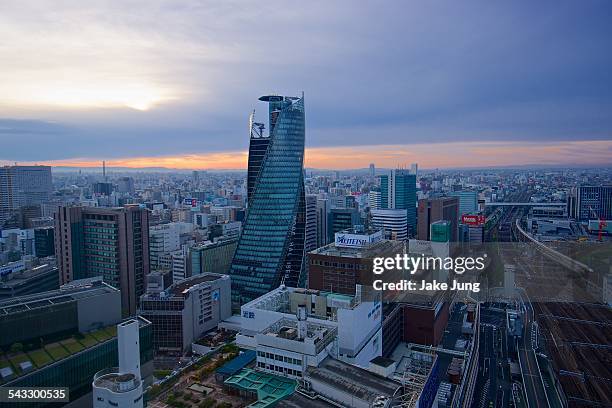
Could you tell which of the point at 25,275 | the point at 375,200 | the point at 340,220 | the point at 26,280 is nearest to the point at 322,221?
the point at 340,220

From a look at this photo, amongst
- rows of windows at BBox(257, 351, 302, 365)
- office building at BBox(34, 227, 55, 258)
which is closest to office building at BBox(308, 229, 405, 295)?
rows of windows at BBox(257, 351, 302, 365)

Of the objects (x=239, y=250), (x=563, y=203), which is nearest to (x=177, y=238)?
(x=239, y=250)

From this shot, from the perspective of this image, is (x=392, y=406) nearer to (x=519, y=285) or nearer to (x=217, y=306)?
(x=217, y=306)

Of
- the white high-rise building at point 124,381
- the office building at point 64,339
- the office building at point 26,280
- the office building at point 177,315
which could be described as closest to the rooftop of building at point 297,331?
the office building at point 64,339

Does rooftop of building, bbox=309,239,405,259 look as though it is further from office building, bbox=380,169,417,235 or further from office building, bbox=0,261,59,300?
office building, bbox=380,169,417,235

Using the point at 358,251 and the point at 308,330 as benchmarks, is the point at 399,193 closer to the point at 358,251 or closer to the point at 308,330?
the point at 358,251
